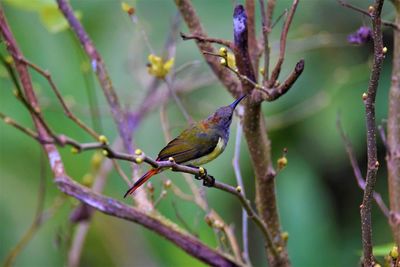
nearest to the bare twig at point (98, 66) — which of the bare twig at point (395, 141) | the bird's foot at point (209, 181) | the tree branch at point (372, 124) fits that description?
Answer: the bird's foot at point (209, 181)

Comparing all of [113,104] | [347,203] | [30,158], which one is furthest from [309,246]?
[30,158]

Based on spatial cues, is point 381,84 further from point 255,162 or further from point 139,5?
point 255,162

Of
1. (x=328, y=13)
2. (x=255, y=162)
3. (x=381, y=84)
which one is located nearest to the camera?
(x=255, y=162)

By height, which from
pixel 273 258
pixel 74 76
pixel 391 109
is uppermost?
pixel 74 76

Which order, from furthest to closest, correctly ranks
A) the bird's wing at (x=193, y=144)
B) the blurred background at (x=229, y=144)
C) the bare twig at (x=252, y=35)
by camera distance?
1. the blurred background at (x=229, y=144)
2. the bird's wing at (x=193, y=144)
3. the bare twig at (x=252, y=35)

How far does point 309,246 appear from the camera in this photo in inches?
131

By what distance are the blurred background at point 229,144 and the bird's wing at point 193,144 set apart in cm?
124

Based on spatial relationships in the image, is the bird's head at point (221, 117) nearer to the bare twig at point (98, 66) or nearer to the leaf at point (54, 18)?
the bare twig at point (98, 66)

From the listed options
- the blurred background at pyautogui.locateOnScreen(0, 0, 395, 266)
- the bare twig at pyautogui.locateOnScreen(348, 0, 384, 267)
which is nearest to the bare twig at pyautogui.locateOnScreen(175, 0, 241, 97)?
the bare twig at pyautogui.locateOnScreen(348, 0, 384, 267)

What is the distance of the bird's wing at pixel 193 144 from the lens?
2098mm

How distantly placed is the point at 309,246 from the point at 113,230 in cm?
115

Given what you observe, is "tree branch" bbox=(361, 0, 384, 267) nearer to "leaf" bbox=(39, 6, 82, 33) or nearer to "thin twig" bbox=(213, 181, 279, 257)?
"thin twig" bbox=(213, 181, 279, 257)

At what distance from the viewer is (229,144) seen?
4023 mm

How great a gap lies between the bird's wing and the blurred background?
124 centimetres
